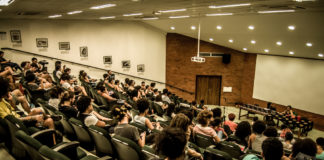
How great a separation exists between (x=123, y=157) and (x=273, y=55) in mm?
11941

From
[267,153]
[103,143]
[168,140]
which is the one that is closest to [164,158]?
[168,140]

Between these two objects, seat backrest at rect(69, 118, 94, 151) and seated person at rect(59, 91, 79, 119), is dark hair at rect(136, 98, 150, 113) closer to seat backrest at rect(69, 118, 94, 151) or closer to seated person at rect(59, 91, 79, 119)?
seat backrest at rect(69, 118, 94, 151)

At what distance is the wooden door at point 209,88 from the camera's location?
1474cm

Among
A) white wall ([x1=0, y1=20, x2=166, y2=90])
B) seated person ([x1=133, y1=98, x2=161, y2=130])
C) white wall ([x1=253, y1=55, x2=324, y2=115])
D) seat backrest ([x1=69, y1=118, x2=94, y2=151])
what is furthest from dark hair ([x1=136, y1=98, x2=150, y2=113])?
white wall ([x1=253, y1=55, x2=324, y2=115])

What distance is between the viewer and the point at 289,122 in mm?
10094

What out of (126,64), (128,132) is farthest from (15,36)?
(128,132)

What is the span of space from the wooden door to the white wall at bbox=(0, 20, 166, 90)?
2.54 meters

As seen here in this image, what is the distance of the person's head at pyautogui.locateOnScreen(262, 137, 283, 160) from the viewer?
227 cm

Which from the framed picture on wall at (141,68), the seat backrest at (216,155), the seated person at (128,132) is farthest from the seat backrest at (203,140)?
the framed picture on wall at (141,68)

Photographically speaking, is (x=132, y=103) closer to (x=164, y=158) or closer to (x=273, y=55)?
(x=164, y=158)

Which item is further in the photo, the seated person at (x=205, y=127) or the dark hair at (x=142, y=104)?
the seated person at (x=205, y=127)

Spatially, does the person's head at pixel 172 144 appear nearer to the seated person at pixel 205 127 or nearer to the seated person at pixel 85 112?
the seated person at pixel 85 112

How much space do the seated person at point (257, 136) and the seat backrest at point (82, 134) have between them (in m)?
2.95

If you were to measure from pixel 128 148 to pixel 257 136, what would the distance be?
2643 millimetres
